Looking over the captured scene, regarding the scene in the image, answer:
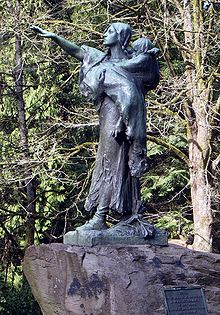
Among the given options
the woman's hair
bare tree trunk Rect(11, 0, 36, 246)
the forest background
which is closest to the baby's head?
the woman's hair

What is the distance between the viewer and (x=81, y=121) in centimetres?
1322

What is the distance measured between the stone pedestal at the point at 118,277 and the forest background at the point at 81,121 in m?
5.97

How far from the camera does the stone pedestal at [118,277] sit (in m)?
5.62

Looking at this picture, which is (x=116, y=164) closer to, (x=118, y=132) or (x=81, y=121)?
(x=118, y=132)

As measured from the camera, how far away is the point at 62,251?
598 centimetres

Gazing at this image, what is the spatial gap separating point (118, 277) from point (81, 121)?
778 cm

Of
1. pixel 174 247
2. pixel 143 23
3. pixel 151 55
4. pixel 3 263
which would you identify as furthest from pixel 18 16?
pixel 174 247

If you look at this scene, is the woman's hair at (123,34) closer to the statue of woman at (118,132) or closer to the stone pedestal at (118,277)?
the statue of woman at (118,132)

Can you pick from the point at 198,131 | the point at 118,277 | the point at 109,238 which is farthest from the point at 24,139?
the point at 118,277

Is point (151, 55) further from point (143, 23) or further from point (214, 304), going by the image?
point (143, 23)

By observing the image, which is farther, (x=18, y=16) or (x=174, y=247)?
(x=18, y=16)

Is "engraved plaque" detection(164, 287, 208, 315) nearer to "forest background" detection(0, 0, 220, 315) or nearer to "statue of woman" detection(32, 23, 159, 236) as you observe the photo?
"statue of woman" detection(32, 23, 159, 236)

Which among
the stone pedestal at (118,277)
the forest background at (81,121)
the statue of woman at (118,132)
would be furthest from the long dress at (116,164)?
the forest background at (81,121)

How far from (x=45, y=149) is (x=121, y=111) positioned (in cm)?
674
